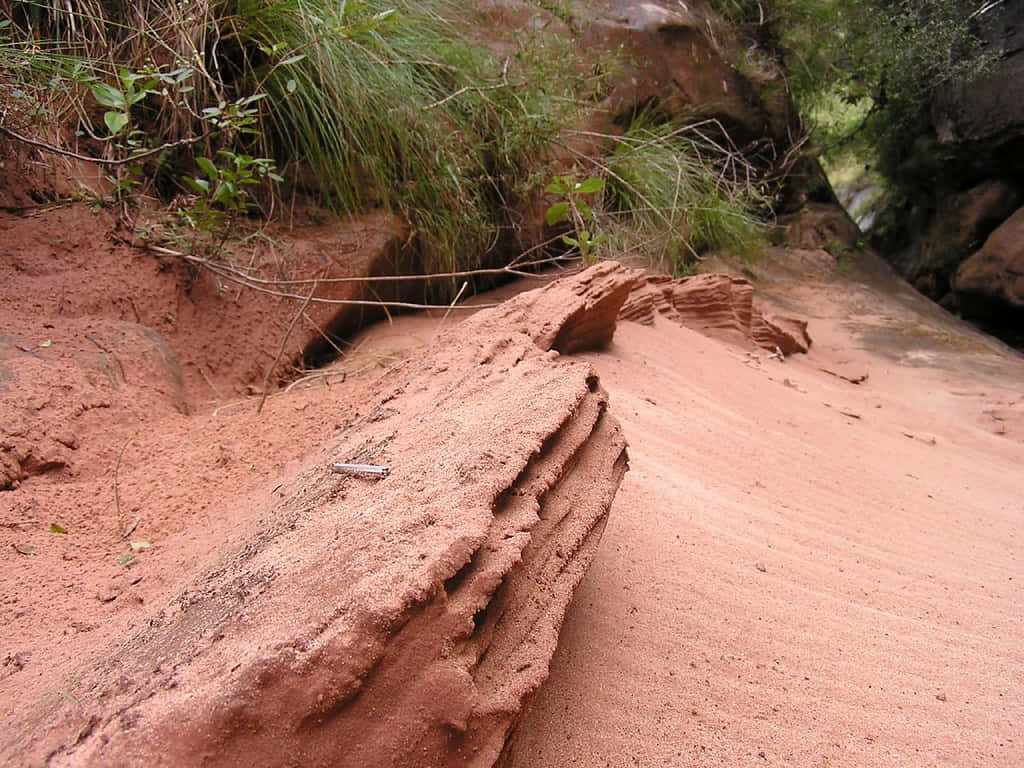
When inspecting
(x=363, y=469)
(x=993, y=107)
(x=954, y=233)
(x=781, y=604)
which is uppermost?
(x=993, y=107)

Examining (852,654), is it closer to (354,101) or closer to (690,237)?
(354,101)

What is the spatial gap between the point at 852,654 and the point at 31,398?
218cm

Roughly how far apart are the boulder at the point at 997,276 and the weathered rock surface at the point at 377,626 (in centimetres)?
853

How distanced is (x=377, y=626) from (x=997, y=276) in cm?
928

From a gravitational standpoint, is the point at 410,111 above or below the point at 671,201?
above

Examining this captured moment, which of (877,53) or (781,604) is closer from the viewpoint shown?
(781,604)

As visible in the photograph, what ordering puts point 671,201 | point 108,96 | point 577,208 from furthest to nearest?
point 671,201
point 577,208
point 108,96

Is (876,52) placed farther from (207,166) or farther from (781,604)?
(781,604)

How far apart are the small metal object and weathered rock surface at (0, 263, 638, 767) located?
20mm

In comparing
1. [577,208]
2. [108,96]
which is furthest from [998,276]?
[108,96]

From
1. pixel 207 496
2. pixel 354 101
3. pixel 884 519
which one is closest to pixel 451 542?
pixel 207 496

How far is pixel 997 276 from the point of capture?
8.14m

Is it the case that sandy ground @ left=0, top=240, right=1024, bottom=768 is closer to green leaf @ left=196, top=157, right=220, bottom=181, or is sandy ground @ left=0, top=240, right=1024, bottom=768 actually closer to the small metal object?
the small metal object

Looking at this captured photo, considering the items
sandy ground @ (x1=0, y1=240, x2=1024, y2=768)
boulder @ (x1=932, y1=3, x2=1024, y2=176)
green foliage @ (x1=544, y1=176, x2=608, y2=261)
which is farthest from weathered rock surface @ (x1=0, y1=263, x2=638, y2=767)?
boulder @ (x1=932, y1=3, x2=1024, y2=176)
